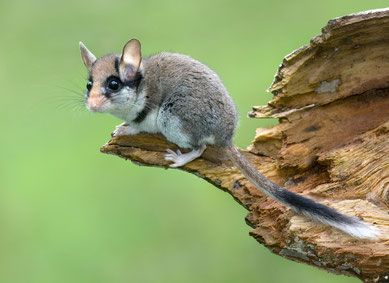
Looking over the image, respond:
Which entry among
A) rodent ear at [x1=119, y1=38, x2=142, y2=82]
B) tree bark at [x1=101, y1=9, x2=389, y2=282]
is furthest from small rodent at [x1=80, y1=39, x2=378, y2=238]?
tree bark at [x1=101, y1=9, x2=389, y2=282]

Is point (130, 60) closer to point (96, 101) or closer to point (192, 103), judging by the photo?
point (96, 101)

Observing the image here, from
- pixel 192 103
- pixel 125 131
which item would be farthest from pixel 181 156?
pixel 125 131

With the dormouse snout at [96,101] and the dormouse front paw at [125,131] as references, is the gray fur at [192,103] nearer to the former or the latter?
the dormouse front paw at [125,131]

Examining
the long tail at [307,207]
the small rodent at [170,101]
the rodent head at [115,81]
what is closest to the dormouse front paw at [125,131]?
the small rodent at [170,101]

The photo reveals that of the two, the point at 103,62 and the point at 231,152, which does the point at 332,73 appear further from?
the point at 103,62

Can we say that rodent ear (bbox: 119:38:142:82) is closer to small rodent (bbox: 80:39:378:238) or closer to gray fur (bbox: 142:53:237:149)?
small rodent (bbox: 80:39:378:238)

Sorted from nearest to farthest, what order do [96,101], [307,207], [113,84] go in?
[307,207], [96,101], [113,84]
